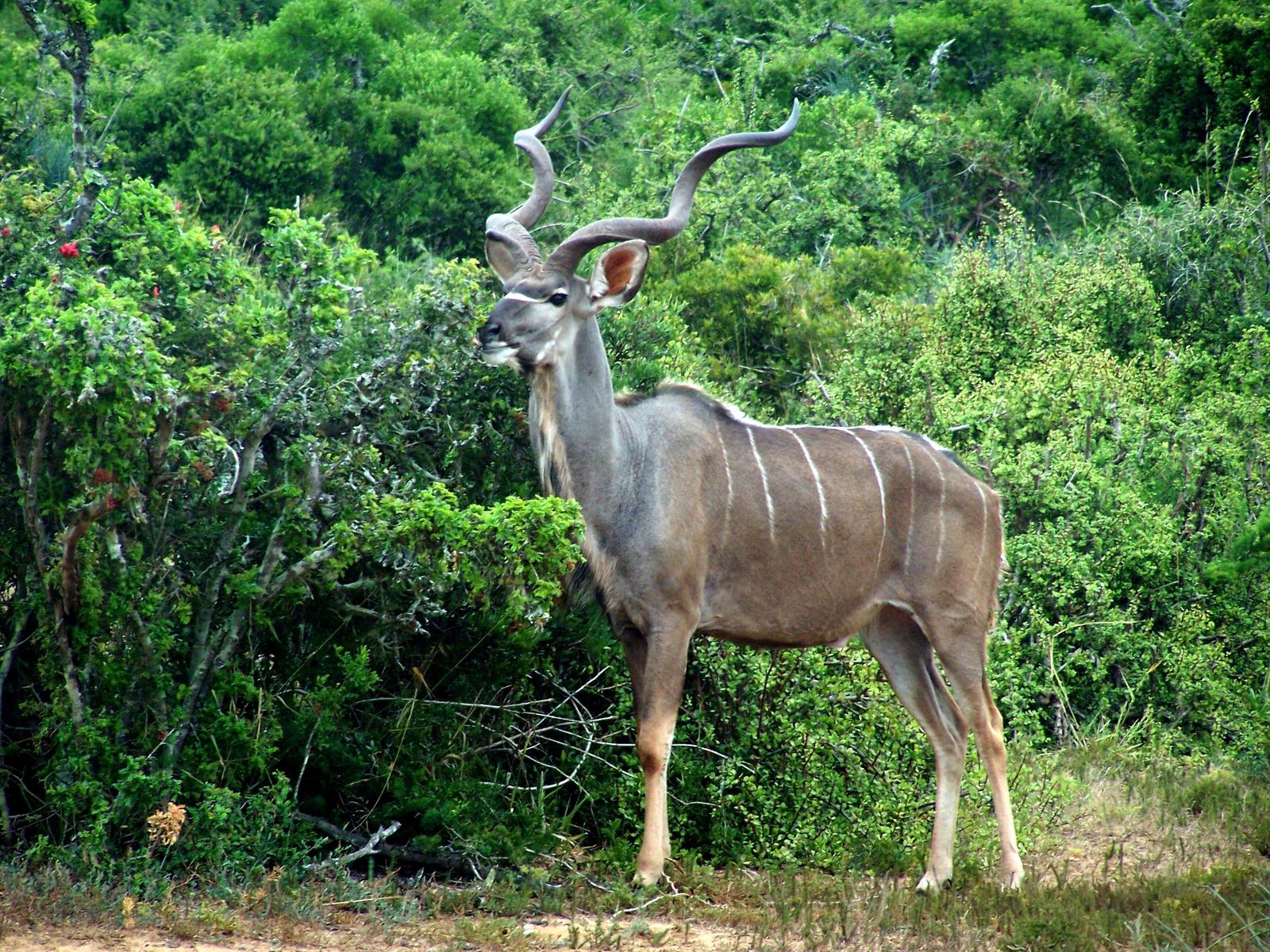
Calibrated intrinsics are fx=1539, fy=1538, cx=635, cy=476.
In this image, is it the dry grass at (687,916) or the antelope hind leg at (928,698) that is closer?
the dry grass at (687,916)

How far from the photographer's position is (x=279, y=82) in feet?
41.2

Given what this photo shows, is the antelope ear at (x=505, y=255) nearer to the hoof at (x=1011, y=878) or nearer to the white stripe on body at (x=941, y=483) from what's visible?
the white stripe on body at (x=941, y=483)

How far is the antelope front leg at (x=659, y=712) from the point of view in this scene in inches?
198

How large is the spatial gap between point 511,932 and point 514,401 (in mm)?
1978

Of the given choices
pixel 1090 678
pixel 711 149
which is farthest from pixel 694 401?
pixel 1090 678

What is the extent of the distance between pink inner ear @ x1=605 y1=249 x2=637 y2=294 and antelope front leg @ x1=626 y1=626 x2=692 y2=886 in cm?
120

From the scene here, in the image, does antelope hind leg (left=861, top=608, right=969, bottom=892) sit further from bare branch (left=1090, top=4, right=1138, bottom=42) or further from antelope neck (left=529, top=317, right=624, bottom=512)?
bare branch (left=1090, top=4, right=1138, bottom=42)

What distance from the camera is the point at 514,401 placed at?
5.58m

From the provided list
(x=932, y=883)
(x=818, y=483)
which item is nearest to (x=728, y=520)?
(x=818, y=483)

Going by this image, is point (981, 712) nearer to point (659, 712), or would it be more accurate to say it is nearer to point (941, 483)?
point (941, 483)

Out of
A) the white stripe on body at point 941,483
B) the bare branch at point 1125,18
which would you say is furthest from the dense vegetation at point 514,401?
the bare branch at point 1125,18

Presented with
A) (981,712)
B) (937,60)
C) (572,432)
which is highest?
(937,60)

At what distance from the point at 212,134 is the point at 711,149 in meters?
7.33

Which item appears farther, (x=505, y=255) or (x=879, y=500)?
(x=879, y=500)
